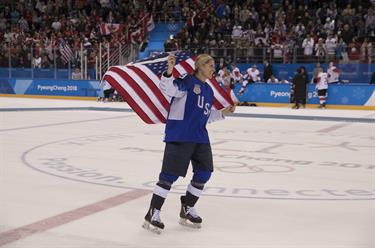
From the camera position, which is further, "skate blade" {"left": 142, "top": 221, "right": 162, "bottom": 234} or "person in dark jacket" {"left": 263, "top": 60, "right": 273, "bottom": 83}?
"person in dark jacket" {"left": 263, "top": 60, "right": 273, "bottom": 83}

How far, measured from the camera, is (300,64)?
853 inches

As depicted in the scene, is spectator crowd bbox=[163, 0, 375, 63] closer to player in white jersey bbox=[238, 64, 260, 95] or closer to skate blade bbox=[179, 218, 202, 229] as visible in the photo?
player in white jersey bbox=[238, 64, 260, 95]

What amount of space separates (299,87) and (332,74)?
1376 mm

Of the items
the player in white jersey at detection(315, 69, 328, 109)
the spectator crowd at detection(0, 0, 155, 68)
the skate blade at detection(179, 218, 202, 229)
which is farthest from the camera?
the spectator crowd at detection(0, 0, 155, 68)

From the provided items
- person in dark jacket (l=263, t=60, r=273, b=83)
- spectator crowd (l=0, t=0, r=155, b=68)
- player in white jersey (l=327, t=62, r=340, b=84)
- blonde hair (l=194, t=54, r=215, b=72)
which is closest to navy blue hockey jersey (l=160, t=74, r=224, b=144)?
blonde hair (l=194, t=54, r=215, b=72)

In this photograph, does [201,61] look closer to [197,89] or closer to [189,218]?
[197,89]

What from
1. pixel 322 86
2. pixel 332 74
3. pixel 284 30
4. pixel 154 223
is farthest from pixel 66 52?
pixel 154 223

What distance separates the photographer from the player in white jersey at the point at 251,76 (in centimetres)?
2144

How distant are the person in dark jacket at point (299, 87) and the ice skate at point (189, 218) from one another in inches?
610

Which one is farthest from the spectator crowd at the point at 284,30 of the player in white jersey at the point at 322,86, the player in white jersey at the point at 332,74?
the player in white jersey at the point at 322,86

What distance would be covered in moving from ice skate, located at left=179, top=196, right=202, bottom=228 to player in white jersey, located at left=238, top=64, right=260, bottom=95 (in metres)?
16.8

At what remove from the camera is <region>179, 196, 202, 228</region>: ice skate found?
Answer: 4.79m

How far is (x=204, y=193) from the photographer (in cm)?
618

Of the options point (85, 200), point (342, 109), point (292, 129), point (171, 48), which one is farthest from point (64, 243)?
point (171, 48)
